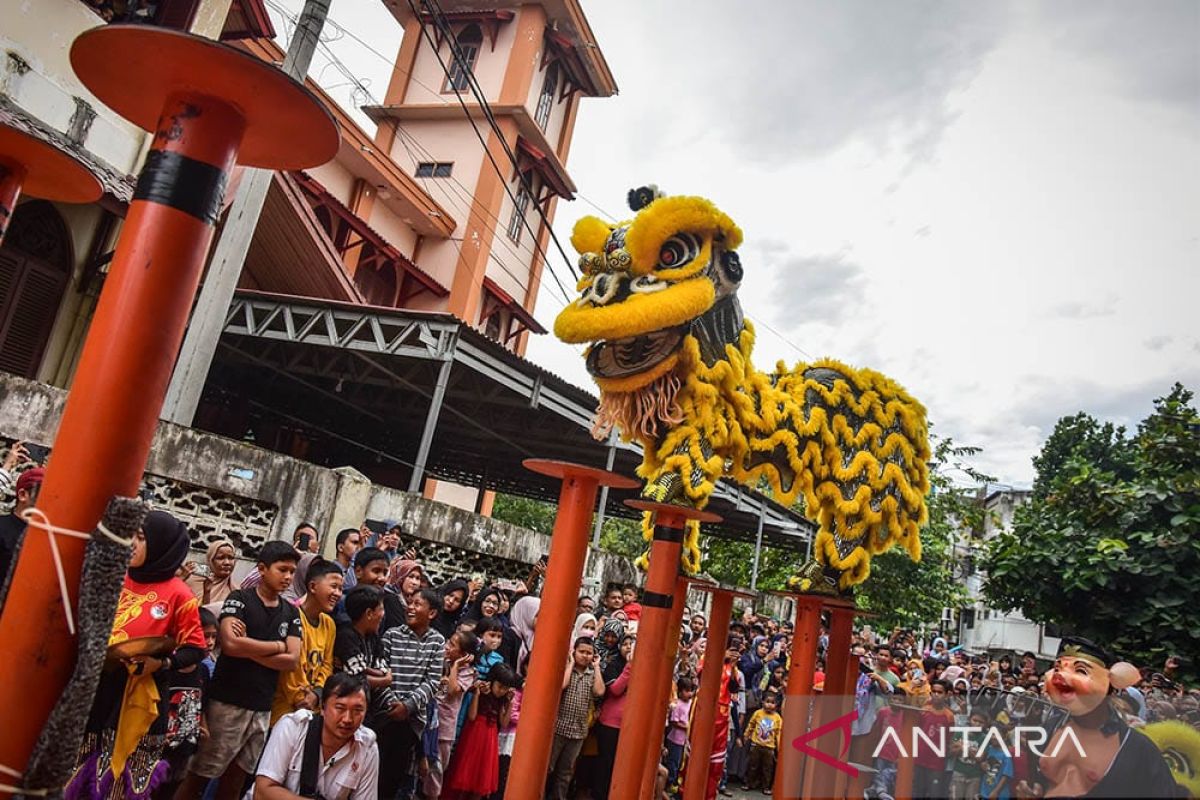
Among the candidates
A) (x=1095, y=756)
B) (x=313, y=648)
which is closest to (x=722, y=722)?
(x=313, y=648)

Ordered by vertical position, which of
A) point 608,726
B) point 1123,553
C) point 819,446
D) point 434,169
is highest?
point 434,169

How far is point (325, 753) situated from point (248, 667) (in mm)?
575

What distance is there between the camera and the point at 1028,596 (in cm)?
982

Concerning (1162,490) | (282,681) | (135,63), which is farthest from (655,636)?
(1162,490)

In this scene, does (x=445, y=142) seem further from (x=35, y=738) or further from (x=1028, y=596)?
(x=35, y=738)

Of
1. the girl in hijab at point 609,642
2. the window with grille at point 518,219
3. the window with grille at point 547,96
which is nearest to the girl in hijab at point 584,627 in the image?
the girl in hijab at point 609,642

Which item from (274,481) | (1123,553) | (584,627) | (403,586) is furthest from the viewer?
(1123,553)

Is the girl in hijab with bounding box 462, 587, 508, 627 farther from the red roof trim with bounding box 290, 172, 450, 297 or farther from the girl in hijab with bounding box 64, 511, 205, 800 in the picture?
the red roof trim with bounding box 290, 172, 450, 297

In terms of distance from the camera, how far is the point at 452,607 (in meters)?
5.75

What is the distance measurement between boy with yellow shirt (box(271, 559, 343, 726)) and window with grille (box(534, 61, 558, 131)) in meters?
17.7

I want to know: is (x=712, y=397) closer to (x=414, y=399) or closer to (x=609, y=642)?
(x=609, y=642)

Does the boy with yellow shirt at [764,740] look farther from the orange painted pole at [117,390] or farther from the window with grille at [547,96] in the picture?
the window with grille at [547,96]

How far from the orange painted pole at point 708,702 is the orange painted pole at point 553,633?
1.77 meters

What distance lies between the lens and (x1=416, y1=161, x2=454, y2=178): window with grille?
19.4 m
